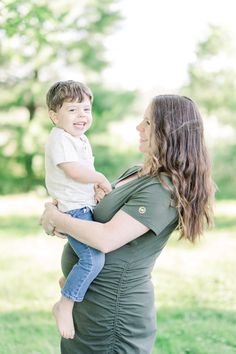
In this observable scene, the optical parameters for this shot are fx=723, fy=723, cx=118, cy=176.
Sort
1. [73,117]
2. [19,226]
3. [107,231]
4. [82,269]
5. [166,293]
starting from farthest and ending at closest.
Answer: [19,226]
[166,293]
[73,117]
[82,269]
[107,231]

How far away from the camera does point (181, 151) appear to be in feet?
8.05

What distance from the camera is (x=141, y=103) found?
14.0 meters

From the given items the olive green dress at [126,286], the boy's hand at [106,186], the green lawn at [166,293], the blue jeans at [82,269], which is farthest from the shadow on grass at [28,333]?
the boy's hand at [106,186]

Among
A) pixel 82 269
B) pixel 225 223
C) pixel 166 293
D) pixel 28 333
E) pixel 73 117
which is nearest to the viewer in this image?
pixel 82 269

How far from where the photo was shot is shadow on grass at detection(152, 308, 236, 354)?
451 centimetres

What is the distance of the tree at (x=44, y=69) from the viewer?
13.2 metres

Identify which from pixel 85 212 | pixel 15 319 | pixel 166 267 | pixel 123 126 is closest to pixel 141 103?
pixel 123 126

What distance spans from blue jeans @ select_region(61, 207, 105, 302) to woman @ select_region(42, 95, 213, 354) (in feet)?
0.17

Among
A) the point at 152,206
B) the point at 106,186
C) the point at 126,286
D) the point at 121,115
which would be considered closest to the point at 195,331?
the point at 126,286

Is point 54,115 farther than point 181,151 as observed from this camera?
Yes

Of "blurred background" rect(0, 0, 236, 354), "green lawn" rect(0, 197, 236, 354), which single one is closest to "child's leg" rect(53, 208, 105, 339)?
"green lawn" rect(0, 197, 236, 354)

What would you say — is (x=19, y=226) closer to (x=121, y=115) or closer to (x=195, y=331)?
(x=121, y=115)

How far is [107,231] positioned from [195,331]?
2739mm

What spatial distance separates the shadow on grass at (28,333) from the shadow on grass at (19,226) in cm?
400
